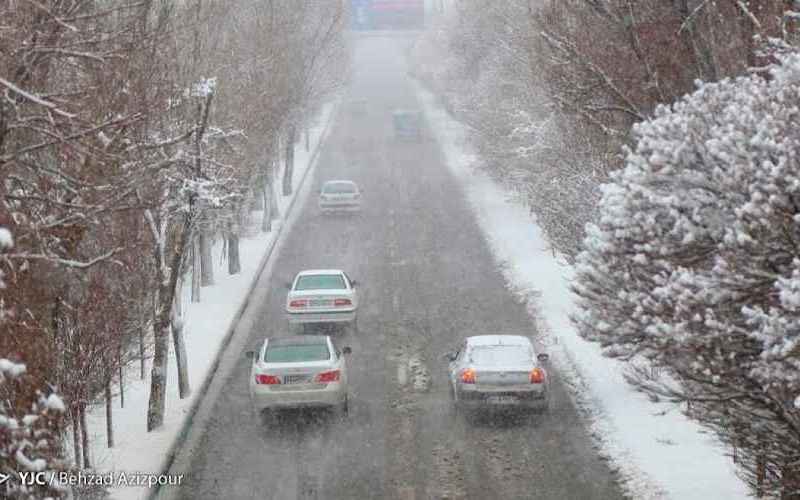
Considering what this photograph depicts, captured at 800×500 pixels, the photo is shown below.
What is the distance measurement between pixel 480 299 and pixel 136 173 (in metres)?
17.3

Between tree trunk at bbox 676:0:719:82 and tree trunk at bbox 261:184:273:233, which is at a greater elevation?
tree trunk at bbox 676:0:719:82

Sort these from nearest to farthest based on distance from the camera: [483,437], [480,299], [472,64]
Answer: [483,437] → [480,299] → [472,64]

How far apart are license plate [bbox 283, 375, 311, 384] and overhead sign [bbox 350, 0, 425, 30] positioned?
9719 cm

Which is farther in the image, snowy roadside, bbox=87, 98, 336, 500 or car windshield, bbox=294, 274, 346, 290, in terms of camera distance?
car windshield, bbox=294, 274, 346, 290

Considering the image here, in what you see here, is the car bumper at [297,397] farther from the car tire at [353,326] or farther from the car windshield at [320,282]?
the car windshield at [320,282]

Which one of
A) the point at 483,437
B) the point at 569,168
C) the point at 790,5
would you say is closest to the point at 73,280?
the point at 483,437

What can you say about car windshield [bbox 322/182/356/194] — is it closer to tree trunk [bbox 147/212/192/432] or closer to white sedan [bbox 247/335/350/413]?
white sedan [bbox 247/335/350/413]

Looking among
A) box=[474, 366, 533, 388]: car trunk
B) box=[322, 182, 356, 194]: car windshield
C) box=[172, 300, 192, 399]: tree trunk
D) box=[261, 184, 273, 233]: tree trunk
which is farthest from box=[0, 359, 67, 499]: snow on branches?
box=[322, 182, 356, 194]: car windshield

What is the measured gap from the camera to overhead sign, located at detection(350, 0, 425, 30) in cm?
11469

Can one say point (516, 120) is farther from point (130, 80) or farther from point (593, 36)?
point (130, 80)

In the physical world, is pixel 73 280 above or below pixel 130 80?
below

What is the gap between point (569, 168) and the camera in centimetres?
2366

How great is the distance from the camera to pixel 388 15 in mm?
117188

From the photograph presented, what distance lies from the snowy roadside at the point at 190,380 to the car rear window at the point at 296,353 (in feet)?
5.78
